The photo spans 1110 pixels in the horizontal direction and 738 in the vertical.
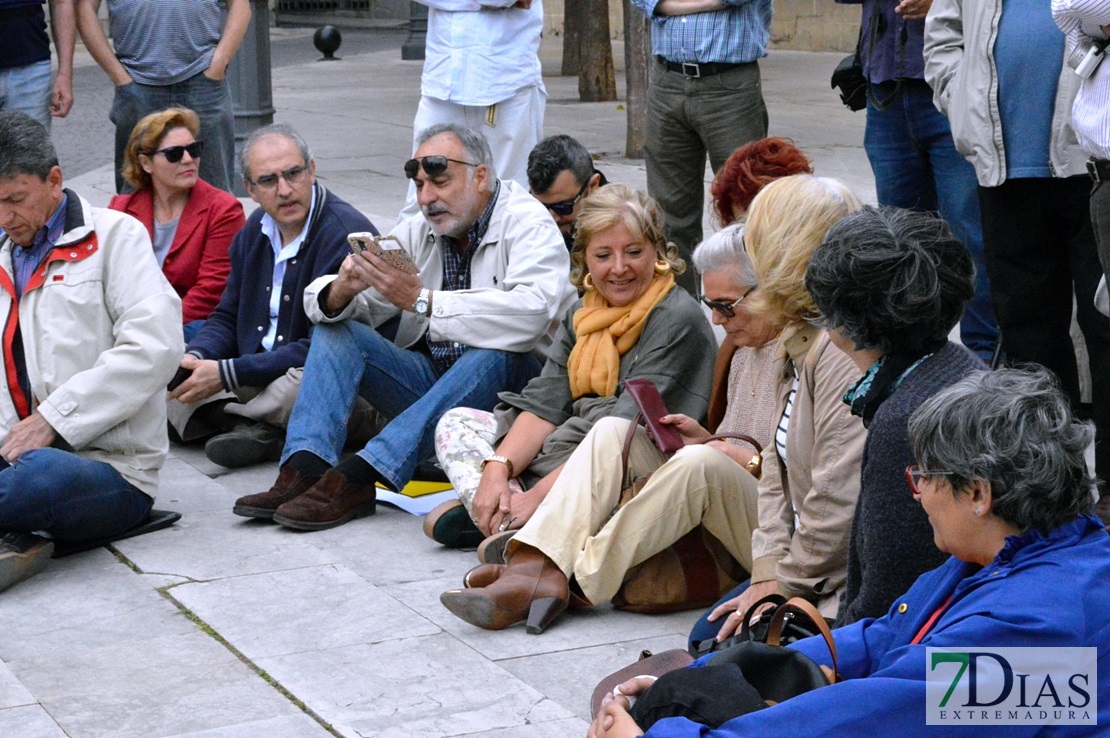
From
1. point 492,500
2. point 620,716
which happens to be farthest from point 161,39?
point 620,716

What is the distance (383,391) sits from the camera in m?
5.33

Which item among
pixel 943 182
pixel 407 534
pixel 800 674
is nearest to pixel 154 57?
pixel 407 534

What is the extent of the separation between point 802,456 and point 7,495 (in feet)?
7.84

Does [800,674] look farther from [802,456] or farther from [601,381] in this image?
[601,381]

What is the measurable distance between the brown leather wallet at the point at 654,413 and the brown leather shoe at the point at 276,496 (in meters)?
1.31

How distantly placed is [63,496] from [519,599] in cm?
149

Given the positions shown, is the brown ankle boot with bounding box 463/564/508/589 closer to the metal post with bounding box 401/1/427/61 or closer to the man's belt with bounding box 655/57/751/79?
the man's belt with bounding box 655/57/751/79

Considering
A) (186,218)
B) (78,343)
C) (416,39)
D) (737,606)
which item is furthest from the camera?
(416,39)

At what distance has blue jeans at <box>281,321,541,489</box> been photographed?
5062mm

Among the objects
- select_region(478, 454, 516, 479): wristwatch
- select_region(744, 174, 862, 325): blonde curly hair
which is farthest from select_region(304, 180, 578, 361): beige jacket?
select_region(744, 174, 862, 325): blonde curly hair

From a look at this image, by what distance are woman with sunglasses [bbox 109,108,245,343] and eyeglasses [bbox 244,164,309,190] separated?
0.57 m

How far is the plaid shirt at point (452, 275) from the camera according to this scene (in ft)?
17.6

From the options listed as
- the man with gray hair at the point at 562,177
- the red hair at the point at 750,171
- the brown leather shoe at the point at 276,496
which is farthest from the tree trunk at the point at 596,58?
the red hair at the point at 750,171

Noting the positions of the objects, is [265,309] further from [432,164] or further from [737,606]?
[737,606]
